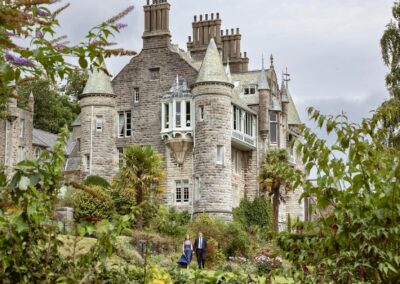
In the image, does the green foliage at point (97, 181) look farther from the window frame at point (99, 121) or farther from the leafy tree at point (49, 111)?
the leafy tree at point (49, 111)

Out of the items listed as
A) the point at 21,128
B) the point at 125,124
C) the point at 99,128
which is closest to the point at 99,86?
the point at 99,128

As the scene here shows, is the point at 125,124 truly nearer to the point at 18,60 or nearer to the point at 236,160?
the point at 236,160

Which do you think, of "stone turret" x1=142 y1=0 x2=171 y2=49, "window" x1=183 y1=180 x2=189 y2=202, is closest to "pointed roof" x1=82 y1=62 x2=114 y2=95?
"stone turret" x1=142 y1=0 x2=171 y2=49

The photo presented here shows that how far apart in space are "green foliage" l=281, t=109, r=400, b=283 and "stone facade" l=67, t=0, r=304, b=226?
45.4 m

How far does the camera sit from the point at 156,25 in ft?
198

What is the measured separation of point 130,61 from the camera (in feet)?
201

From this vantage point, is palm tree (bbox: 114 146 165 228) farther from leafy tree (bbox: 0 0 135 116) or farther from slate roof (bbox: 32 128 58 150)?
leafy tree (bbox: 0 0 135 116)

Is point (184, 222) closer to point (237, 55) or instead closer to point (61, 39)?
point (237, 55)

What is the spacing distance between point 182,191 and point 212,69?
316 inches

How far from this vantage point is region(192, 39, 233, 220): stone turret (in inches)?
2195

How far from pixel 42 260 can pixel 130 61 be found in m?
53.3

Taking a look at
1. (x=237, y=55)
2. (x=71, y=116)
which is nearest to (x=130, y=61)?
(x=237, y=55)

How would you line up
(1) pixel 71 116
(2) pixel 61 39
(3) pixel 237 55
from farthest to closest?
1. (1) pixel 71 116
2. (3) pixel 237 55
3. (2) pixel 61 39

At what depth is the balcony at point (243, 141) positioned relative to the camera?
59.2 metres
